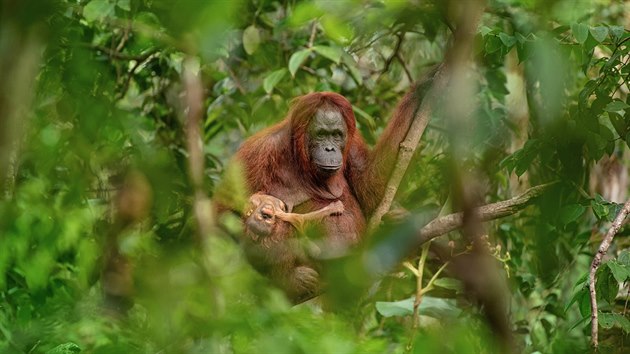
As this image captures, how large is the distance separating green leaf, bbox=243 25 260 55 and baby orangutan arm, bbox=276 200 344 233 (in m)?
1.14

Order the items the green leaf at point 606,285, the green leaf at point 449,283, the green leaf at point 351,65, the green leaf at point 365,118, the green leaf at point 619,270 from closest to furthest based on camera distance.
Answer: the green leaf at point 619,270, the green leaf at point 606,285, the green leaf at point 449,283, the green leaf at point 351,65, the green leaf at point 365,118

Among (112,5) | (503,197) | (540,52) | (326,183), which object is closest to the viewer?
(540,52)

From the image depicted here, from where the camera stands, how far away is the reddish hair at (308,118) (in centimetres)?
486

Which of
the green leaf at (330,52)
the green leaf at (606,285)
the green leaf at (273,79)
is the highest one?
the green leaf at (330,52)

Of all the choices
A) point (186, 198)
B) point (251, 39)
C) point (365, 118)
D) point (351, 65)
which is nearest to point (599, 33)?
point (186, 198)

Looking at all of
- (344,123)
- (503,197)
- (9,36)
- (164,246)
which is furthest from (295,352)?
(503,197)

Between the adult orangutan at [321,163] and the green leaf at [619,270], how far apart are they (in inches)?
75.6

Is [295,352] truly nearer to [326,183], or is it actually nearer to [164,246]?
[164,246]

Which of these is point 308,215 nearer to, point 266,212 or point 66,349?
point 266,212

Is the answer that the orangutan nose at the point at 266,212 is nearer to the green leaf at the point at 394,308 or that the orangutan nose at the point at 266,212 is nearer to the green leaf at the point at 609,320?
the green leaf at the point at 394,308

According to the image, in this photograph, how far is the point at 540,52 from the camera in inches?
50.3

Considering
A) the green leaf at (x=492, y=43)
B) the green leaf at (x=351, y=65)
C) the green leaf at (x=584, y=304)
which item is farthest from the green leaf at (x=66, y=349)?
the green leaf at (x=351, y=65)

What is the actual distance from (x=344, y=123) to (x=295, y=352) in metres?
3.93

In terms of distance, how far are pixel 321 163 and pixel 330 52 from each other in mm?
637
